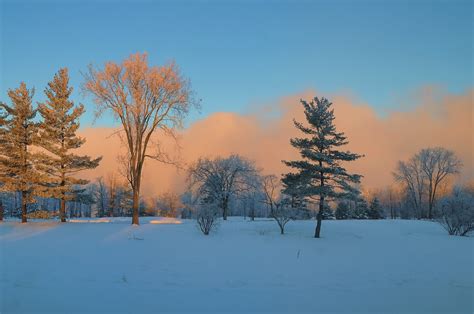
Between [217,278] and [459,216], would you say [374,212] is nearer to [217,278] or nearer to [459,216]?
[459,216]

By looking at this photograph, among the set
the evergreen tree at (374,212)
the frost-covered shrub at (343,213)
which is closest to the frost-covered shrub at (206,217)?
the evergreen tree at (374,212)

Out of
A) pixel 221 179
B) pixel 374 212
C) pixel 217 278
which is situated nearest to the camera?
pixel 217 278

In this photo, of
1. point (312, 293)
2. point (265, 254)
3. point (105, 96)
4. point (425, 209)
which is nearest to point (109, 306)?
point (312, 293)

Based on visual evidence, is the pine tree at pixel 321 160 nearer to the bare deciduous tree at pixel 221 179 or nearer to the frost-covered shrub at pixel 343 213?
the bare deciduous tree at pixel 221 179

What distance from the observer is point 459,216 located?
76.8 ft

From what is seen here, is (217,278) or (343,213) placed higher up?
(217,278)

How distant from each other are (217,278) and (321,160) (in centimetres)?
1366

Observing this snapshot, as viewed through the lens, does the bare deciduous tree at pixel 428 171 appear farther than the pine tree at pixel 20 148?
Yes

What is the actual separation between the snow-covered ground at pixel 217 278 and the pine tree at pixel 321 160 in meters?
5.76

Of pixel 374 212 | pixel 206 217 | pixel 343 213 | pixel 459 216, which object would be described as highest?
pixel 206 217

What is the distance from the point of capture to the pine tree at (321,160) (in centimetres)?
1958

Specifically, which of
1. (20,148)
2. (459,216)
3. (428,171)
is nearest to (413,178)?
(428,171)

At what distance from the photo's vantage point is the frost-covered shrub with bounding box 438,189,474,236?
23.3 metres

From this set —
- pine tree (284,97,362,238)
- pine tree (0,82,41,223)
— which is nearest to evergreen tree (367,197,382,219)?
pine tree (284,97,362,238)
